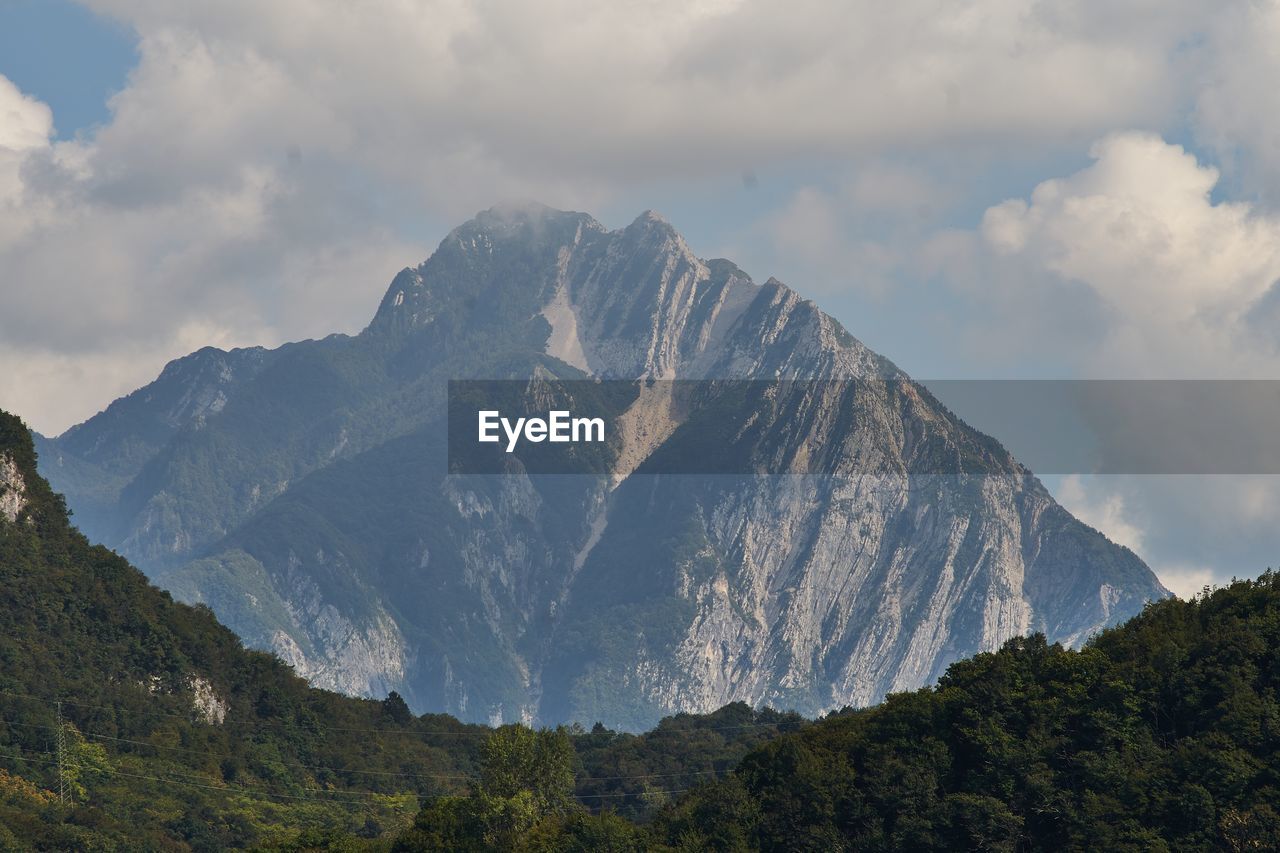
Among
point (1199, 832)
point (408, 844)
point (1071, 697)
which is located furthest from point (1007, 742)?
point (408, 844)

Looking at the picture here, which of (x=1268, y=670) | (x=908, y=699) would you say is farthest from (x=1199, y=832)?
(x=908, y=699)

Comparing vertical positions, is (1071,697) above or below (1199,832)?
above

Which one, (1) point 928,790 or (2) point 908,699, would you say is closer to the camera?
(1) point 928,790

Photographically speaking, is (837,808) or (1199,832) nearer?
(1199,832)

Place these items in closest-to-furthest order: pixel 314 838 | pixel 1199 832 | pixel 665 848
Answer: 1. pixel 1199 832
2. pixel 665 848
3. pixel 314 838

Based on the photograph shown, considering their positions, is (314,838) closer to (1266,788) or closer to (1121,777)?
(1121,777)

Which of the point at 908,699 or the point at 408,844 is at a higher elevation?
the point at 908,699

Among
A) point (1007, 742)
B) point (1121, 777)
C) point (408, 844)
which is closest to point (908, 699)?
point (1007, 742)

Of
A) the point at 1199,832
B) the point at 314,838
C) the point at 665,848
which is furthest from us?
the point at 314,838

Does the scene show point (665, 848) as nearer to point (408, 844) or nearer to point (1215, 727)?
point (408, 844)
